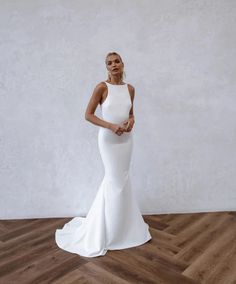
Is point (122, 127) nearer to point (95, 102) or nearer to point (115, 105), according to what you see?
point (115, 105)

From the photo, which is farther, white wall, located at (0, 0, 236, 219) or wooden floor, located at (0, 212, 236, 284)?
white wall, located at (0, 0, 236, 219)

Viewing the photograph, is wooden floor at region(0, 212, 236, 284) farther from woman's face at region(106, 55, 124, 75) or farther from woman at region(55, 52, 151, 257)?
woman's face at region(106, 55, 124, 75)

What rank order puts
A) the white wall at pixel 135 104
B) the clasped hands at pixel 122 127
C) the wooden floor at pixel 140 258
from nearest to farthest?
the wooden floor at pixel 140 258 → the clasped hands at pixel 122 127 → the white wall at pixel 135 104

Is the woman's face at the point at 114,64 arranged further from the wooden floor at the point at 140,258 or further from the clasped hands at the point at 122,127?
the wooden floor at the point at 140,258

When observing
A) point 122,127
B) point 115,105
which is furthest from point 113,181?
point 115,105

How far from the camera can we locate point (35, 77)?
2721mm

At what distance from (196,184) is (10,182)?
6.67 ft

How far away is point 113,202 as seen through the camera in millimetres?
2275

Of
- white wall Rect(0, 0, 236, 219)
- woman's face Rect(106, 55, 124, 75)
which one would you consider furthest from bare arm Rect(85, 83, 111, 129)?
white wall Rect(0, 0, 236, 219)

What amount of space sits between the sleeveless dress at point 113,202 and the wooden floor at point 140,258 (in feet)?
0.28

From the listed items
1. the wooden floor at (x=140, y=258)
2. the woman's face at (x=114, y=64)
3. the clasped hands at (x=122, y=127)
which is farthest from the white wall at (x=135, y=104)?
the clasped hands at (x=122, y=127)

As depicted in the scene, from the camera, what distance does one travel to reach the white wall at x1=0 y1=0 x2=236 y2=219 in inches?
106

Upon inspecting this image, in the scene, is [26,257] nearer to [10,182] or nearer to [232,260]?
[10,182]

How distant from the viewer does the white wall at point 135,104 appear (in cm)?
268
